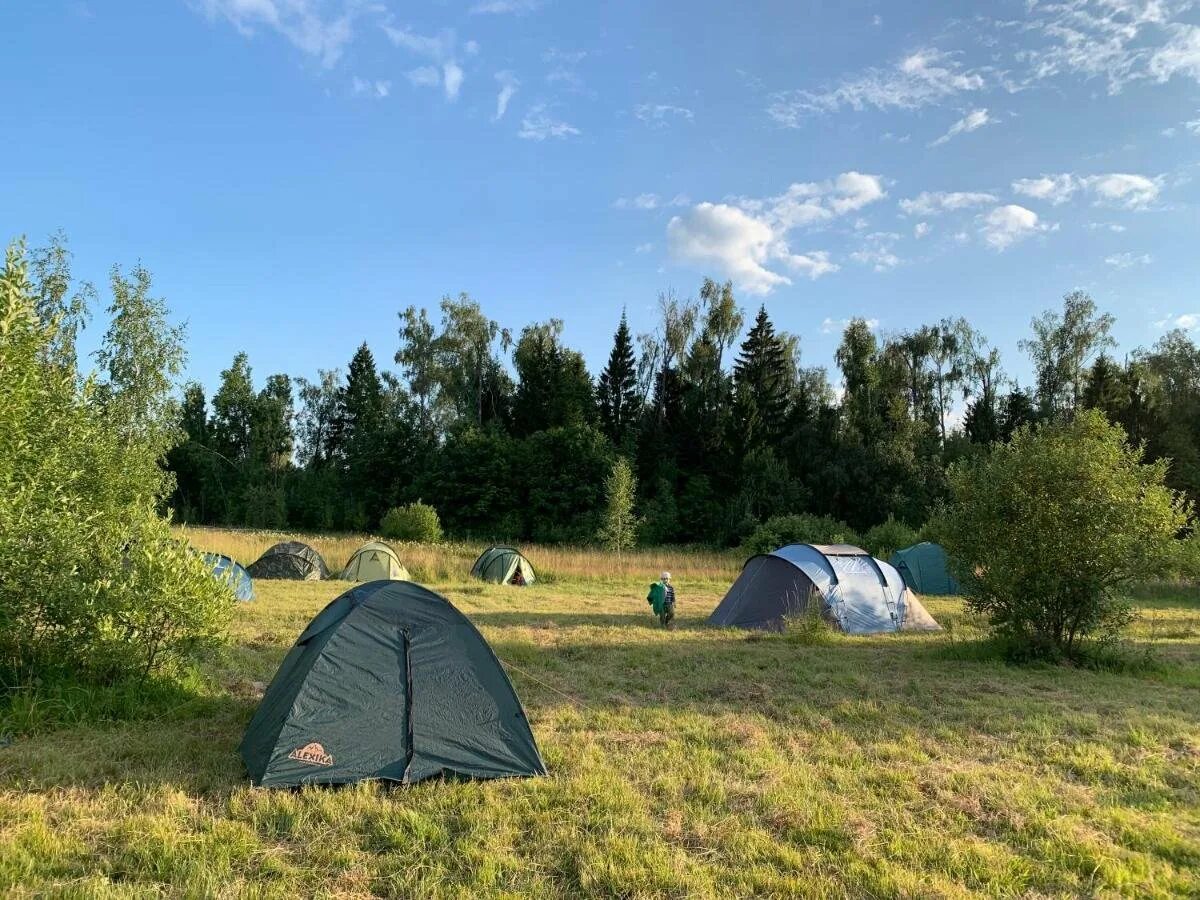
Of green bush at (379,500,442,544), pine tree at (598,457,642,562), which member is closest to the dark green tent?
pine tree at (598,457,642,562)

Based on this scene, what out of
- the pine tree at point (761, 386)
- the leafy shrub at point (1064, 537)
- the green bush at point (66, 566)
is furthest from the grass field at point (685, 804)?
the pine tree at point (761, 386)

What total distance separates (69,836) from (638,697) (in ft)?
18.7

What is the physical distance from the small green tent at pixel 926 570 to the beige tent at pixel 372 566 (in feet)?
54.3

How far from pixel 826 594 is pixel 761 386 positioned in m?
38.5

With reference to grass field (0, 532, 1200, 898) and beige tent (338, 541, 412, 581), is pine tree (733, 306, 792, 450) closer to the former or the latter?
beige tent (338, 541, 412, 581)

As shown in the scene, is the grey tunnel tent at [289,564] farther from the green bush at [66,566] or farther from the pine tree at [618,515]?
the green bush at [66,566]

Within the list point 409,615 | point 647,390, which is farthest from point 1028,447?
point 647,390

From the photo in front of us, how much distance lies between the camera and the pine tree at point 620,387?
184 feet

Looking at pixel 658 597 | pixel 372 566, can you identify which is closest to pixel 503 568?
pixel 372 566

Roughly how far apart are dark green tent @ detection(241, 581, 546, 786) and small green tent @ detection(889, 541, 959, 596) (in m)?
20.6

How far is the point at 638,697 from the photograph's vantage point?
8742 mm

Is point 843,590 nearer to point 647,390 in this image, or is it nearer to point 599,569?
point 599,569

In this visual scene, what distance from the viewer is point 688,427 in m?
53.0

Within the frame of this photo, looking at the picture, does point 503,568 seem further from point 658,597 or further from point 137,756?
point 137,756
